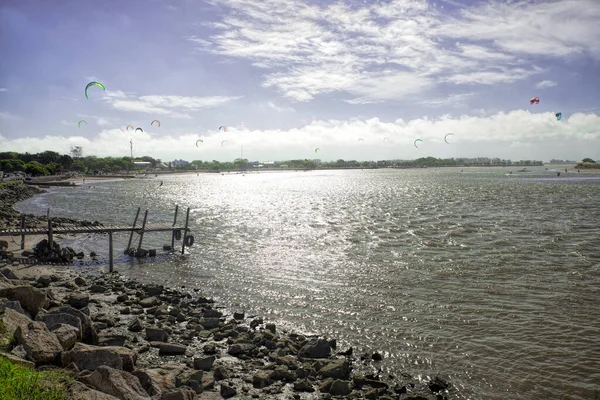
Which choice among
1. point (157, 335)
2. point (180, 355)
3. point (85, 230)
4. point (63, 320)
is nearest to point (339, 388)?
point (180, 355)

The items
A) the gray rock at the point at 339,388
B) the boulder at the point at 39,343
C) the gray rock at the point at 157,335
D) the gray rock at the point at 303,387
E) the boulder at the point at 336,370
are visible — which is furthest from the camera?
the gray rock at the point at 157,335

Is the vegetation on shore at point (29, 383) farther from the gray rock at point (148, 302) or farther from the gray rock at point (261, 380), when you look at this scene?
the gray rock at point (148, 302)

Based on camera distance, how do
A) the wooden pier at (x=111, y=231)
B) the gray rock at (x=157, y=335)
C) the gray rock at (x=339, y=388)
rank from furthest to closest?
the wooden pier at (x=111, y=231) < the gray rock at (x=157, y=335) < the gray rock at (x=339, y=388)

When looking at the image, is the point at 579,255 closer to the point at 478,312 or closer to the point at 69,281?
the point at 478,312

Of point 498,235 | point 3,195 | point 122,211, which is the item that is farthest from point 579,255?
point 3,195

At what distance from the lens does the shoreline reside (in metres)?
7.53

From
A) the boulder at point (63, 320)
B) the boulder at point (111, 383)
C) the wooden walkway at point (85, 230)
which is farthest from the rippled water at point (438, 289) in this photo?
the boulder at point (111, 383)

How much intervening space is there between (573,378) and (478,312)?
415cm

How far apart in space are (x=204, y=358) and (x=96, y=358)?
106 inches

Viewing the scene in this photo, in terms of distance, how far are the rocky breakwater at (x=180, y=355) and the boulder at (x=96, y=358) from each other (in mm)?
17

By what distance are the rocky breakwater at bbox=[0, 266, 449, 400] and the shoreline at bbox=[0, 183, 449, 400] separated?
2cm

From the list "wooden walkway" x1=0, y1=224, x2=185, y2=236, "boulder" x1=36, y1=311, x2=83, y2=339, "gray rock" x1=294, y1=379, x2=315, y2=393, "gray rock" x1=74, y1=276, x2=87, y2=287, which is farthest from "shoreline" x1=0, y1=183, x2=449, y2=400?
"wooden walkway" x1=0, y1=224, x2=185, y2=236

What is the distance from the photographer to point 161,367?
917cm

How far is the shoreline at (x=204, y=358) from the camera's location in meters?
7.53
